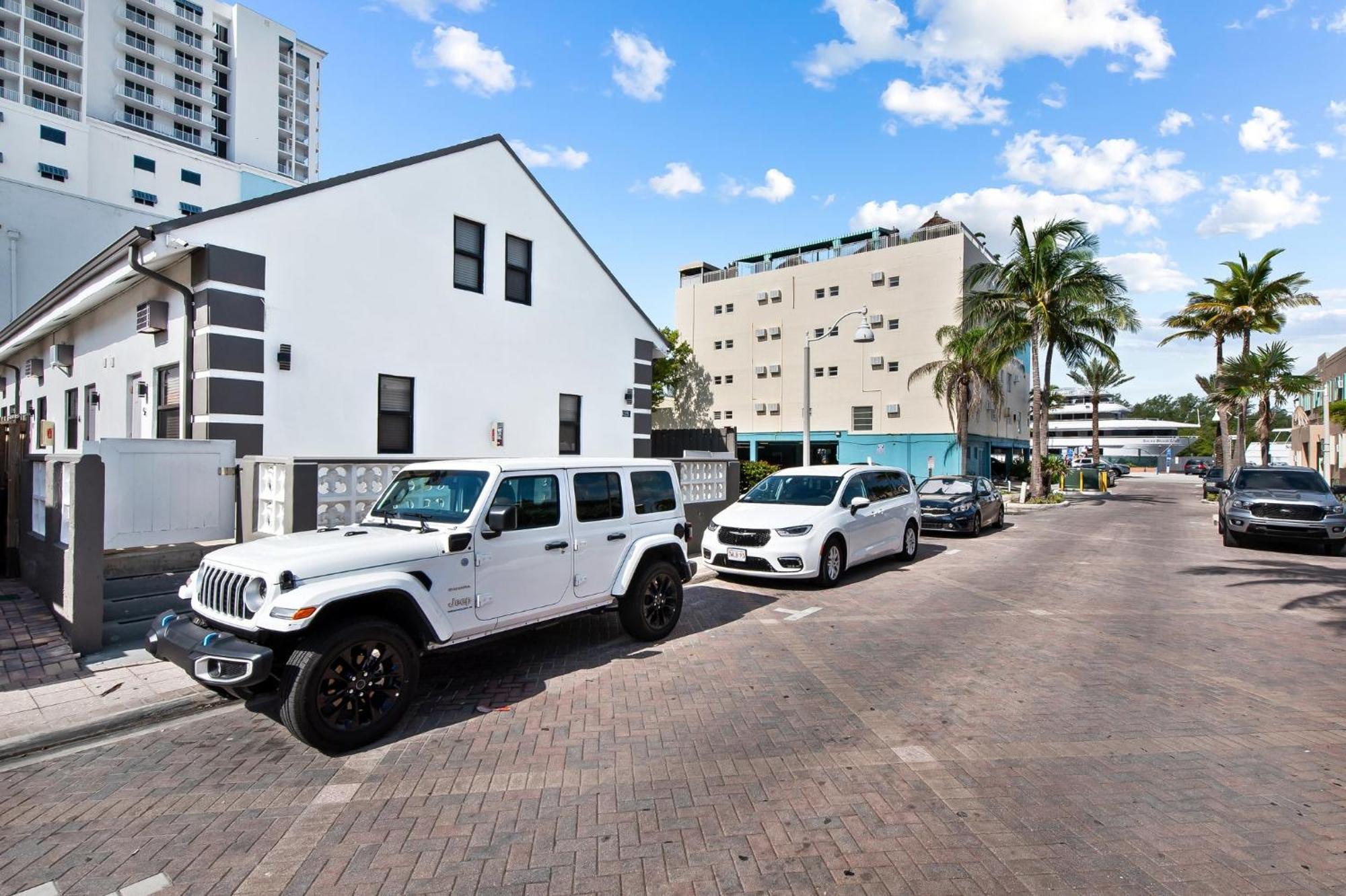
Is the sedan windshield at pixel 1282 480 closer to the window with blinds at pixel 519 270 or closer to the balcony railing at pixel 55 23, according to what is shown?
the window with blinds at pixel 519 270

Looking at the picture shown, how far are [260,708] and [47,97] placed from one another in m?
75.4

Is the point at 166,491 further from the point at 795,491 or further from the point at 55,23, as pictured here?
the point at 55,23

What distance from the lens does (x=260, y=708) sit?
5.34 m

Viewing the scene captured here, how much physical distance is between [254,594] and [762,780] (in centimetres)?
337

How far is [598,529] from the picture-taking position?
6559 mm

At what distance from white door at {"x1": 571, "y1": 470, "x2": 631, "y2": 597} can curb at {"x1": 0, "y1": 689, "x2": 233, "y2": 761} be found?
297cm

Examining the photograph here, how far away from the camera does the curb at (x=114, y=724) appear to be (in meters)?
4.55

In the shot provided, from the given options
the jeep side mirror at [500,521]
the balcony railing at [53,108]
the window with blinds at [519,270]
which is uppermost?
the balcony railing at [53,108]

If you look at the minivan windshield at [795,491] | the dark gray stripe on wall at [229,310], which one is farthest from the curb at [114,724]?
the minivan windshield at [795,491]

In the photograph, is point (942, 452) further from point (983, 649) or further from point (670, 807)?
point (670, 807)

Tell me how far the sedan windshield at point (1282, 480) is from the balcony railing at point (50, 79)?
79161 millimetres

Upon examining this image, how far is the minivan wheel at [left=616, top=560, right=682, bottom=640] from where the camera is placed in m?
6.91

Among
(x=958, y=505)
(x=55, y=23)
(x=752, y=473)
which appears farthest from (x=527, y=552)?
(x=55, y=23)

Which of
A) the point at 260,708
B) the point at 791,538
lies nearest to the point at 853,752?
the point at 260,708
